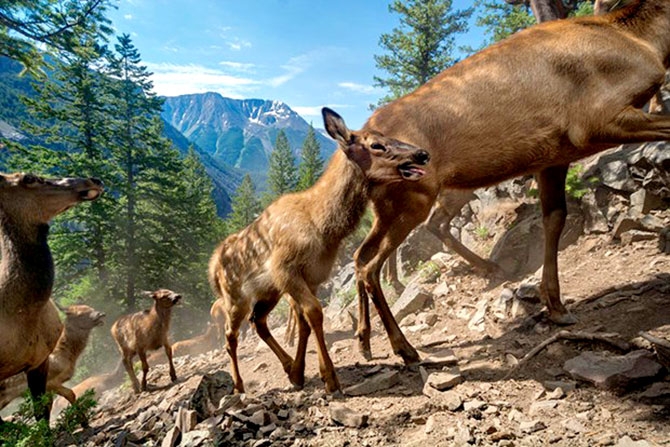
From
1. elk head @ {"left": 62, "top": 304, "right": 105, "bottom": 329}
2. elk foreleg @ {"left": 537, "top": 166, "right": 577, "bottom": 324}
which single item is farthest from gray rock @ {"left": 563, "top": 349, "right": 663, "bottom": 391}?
elk head @ {"left": 62, "top": 304, "right": 105, "bottom": 329}

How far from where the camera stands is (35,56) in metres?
7.88

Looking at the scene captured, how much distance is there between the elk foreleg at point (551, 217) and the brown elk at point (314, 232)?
6.18ft

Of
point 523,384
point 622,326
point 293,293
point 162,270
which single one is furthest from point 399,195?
point 162,270

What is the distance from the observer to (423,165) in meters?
3.39

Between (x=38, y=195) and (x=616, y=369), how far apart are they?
18.9ft

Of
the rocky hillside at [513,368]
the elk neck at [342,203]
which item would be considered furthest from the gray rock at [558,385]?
the elk neck at [342,203]

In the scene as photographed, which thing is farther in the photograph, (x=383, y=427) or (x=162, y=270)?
(x=162, y=270)

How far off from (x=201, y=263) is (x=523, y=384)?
26040 mm

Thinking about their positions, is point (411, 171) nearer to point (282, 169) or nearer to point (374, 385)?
point (374, 385)

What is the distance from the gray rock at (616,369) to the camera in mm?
2480

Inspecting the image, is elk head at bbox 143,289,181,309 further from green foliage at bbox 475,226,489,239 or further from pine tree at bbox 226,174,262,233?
pine tree at bbox 226,174,262,233

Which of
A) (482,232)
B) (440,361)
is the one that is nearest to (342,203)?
(440,361)

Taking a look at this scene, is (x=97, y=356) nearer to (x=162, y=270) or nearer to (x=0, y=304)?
(x=162, y=270)

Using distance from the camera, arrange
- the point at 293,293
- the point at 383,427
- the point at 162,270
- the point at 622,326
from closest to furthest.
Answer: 1. the point at 383,427
2. the point at 622,326
3. the point at 293,293
4. the point at 162,270
